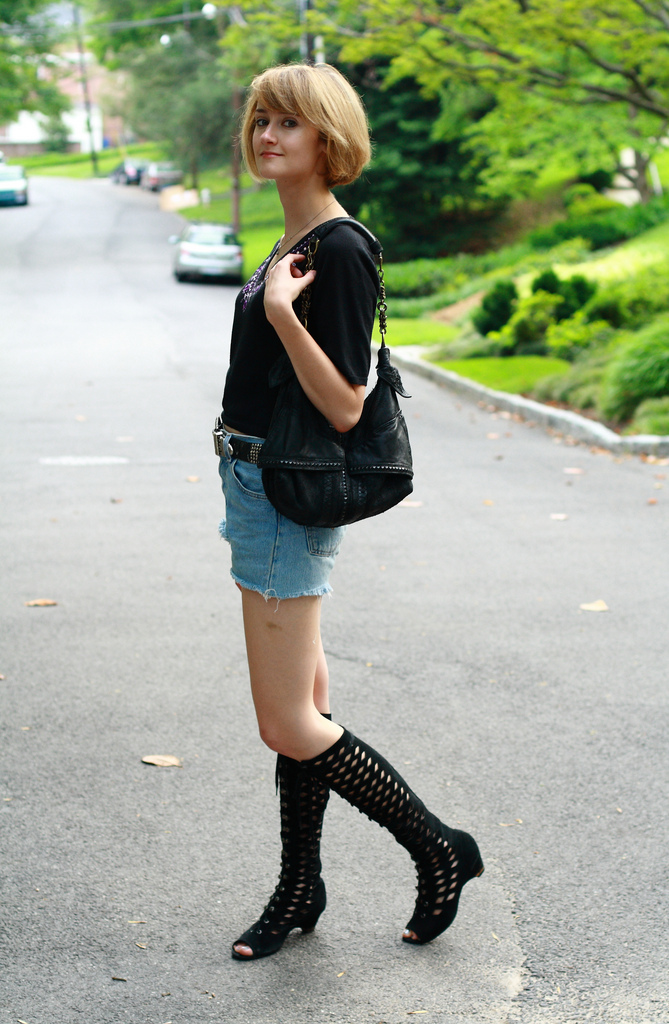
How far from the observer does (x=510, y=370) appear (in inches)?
566

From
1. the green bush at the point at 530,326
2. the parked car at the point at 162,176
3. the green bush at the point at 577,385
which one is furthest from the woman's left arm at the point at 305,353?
the parked car at the point at 162,176

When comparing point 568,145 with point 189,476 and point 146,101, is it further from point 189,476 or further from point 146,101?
point 146,101

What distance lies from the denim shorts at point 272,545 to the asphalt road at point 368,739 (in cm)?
100

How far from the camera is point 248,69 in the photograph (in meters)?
33.0

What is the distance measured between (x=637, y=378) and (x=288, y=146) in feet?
30.4

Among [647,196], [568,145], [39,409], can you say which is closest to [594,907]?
[39,409]

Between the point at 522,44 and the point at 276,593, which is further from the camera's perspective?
the point at 522,44

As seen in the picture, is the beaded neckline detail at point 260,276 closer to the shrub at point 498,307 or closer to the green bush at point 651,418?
the green bush at point 651,418

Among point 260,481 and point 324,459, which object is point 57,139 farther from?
point 324,459

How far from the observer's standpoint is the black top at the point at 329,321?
217cm

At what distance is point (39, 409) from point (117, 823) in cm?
856

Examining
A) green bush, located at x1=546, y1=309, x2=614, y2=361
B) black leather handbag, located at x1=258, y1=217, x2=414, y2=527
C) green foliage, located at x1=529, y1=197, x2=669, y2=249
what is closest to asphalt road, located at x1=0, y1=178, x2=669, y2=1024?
black leather handbag, located at x1=258, y1=217, x2=414, y2=527

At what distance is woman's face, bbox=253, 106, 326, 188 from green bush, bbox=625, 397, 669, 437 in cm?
820

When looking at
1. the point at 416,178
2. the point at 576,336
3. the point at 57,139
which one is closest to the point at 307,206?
the point at 576,336
